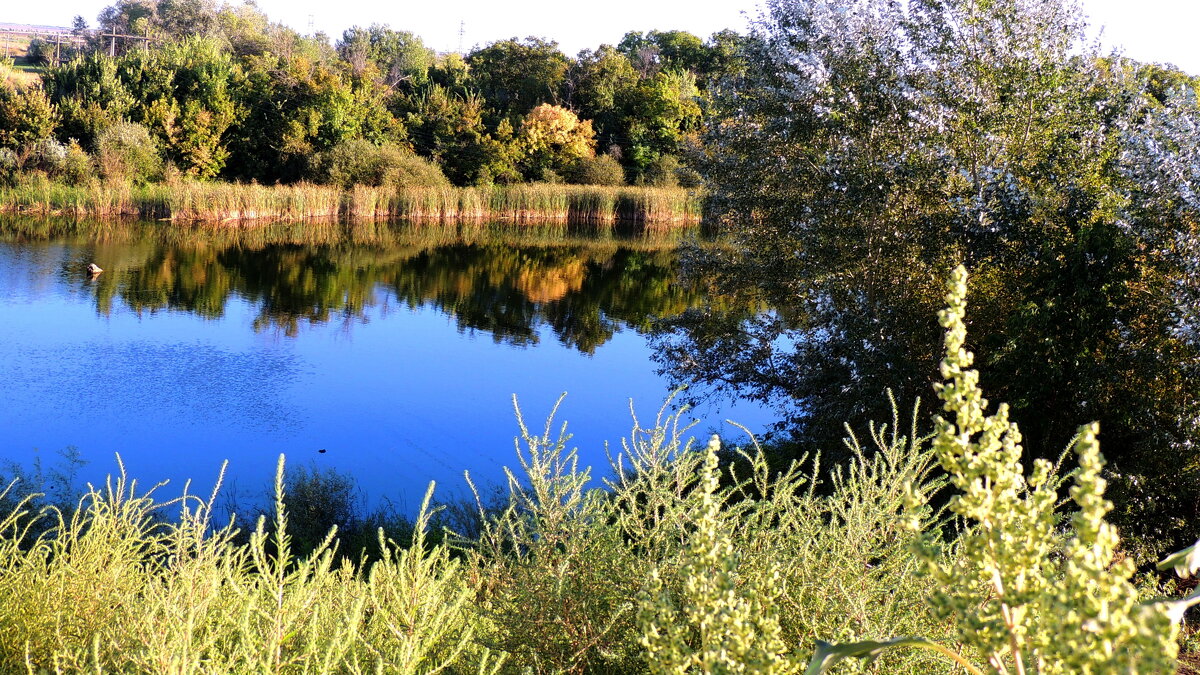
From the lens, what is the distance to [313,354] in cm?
1400

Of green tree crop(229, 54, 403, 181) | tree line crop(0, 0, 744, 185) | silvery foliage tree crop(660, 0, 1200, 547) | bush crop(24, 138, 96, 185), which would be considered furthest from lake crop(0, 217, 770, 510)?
green tree crop(229, 54, 403, 181)

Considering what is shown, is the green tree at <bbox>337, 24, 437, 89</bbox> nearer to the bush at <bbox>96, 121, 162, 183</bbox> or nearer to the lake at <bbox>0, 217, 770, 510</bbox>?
the bush at <bbox>96, 121, 162, 183</bbox>

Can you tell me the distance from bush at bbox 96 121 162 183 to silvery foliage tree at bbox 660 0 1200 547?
25.6 m

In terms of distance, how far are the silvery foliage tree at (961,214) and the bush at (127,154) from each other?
25.6 m

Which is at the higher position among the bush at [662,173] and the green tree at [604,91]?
the green tree at [604,91]

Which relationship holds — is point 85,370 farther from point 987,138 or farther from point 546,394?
point 987,138

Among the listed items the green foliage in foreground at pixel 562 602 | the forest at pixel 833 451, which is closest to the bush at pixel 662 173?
the forest at pixel 833 451

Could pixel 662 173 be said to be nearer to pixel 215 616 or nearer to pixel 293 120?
pixel 293 120

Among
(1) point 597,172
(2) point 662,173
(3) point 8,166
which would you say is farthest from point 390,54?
(3) point 8,166

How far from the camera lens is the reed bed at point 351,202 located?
27.9 meters

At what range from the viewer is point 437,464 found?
31.7 feet

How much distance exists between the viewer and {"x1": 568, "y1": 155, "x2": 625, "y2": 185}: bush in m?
37.7

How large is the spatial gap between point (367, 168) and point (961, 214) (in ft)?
95.1

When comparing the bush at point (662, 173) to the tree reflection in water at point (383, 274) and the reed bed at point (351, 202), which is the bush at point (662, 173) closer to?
the reed bed at point (351, 202)
